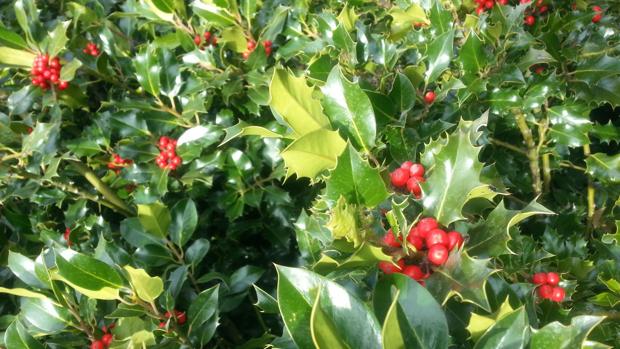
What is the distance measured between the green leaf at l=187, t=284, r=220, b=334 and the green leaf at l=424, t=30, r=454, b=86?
0.80 m

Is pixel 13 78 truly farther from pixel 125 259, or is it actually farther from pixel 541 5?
pixel 541 5

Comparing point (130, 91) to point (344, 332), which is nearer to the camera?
point (344, 332)

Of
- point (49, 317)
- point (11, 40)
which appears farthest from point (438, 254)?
point (11, 40)

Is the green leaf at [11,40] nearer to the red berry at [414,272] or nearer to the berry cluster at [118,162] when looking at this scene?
the berry cluster at [118,162]

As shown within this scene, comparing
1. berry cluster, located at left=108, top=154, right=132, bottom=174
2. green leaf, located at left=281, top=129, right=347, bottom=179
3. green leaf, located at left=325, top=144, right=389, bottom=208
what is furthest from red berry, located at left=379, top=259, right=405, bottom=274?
berry cluster, located at left=108, top=154, right=132, bottom=174

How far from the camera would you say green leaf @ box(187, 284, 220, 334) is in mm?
1358

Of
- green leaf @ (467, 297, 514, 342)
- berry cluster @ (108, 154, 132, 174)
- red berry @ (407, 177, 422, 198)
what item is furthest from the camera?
berry cluster @ (108, 154, 132, 174)

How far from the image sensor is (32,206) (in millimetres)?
2119

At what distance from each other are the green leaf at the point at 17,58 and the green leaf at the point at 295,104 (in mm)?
1334

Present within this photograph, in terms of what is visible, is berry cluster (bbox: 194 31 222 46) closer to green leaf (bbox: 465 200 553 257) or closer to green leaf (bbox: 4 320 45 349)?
green leaf (bbox: 4 320 45 349)

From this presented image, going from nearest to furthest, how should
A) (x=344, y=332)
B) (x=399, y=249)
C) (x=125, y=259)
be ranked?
1. (x=344, y=332)
2. (x=399, y=249)
3. (x=125, y=259)

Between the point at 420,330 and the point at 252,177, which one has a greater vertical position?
the point at 420,330

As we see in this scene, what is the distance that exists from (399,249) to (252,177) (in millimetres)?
1109

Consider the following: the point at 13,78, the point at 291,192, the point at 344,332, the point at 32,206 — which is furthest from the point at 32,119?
the point at 344,332
